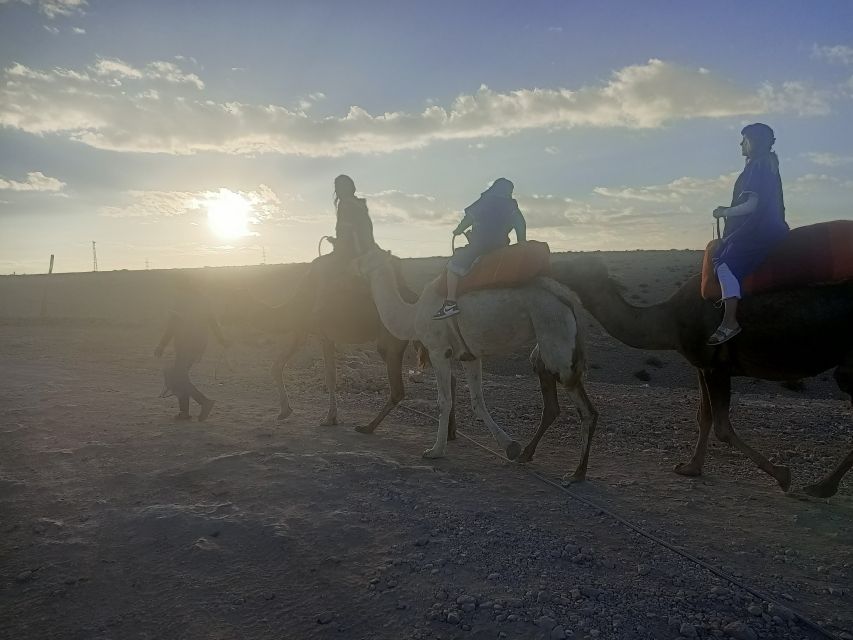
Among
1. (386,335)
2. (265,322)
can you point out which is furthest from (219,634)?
(265,322)

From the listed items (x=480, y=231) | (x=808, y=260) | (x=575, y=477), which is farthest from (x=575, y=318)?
(x=808, y=260)

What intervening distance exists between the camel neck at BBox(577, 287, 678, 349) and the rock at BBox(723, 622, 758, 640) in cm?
368

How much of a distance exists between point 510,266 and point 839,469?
373 centimetres

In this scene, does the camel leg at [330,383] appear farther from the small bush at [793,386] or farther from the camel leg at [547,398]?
the small bush at [793,386]

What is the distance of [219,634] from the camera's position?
354cm

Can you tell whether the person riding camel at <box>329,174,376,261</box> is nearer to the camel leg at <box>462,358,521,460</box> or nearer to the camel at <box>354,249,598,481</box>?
the camel at <box>354,249,598,481</box>

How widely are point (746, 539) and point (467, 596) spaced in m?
2.49

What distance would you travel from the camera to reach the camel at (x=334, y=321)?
8656 mm

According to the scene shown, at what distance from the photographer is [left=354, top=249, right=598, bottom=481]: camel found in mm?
6523

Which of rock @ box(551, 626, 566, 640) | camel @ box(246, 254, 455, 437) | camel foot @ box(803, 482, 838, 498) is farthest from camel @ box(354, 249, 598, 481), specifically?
rock @ box(551, 626, 566, 640)

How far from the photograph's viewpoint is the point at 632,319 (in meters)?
6.96

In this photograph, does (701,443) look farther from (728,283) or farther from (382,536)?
(382,536)

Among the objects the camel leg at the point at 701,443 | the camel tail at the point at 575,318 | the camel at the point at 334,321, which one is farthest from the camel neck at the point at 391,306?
the camel leg at the point at 701,443

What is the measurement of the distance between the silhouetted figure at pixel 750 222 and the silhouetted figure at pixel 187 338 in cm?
697
